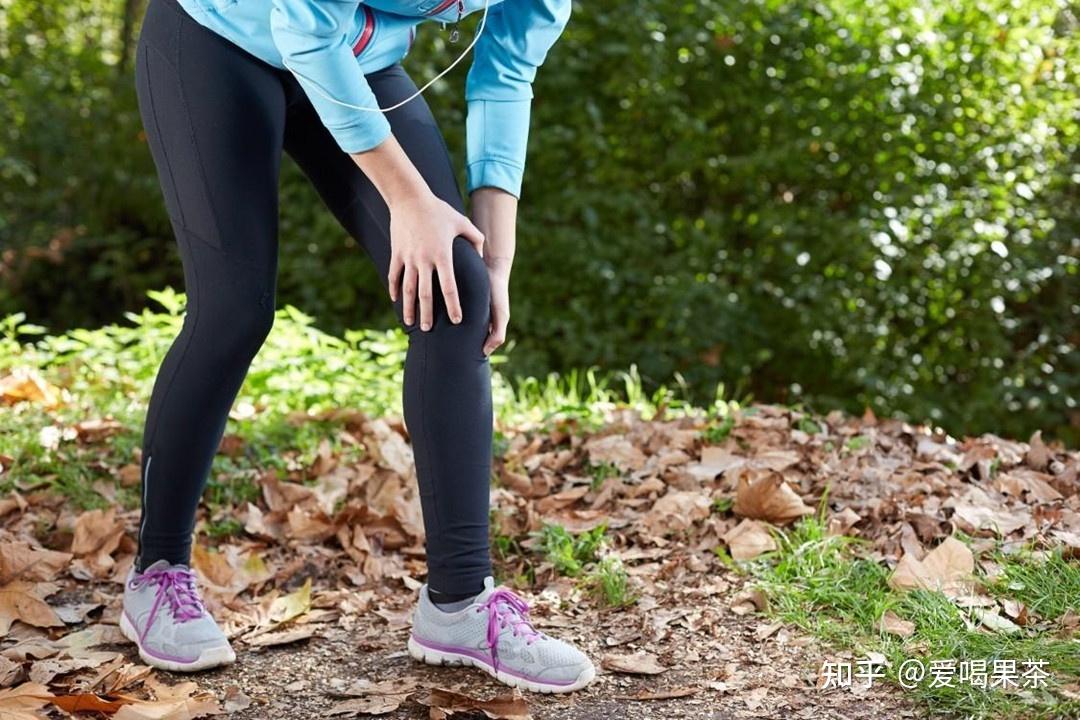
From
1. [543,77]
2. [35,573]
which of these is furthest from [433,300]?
[543,77]

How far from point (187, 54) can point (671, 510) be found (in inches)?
65.4

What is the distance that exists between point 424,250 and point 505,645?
2.47ft

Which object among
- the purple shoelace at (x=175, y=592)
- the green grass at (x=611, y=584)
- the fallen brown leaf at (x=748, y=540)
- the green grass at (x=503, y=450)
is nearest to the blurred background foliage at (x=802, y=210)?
the green grass at (x=503, y=450)

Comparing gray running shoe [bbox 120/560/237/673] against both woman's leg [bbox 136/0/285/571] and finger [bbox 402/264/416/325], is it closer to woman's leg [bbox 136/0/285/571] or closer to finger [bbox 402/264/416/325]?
woman's leg [bbox 136/0/285/571]

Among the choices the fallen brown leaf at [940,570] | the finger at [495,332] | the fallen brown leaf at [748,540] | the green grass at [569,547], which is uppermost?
the finger at [495,332]

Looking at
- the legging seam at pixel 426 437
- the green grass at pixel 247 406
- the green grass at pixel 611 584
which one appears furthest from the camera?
the green grass at pixel 247 406

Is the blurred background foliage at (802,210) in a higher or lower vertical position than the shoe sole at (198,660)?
higher

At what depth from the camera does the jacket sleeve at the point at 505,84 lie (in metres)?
2.35

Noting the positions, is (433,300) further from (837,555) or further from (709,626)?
(837,555)

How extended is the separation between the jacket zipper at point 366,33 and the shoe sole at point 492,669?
114 centimetres

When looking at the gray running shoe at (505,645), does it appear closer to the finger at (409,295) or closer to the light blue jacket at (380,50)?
the finger at (409,295)

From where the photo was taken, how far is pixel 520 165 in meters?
2.40

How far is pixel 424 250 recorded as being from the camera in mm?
2096

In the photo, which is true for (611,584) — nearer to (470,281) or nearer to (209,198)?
(470,281)
